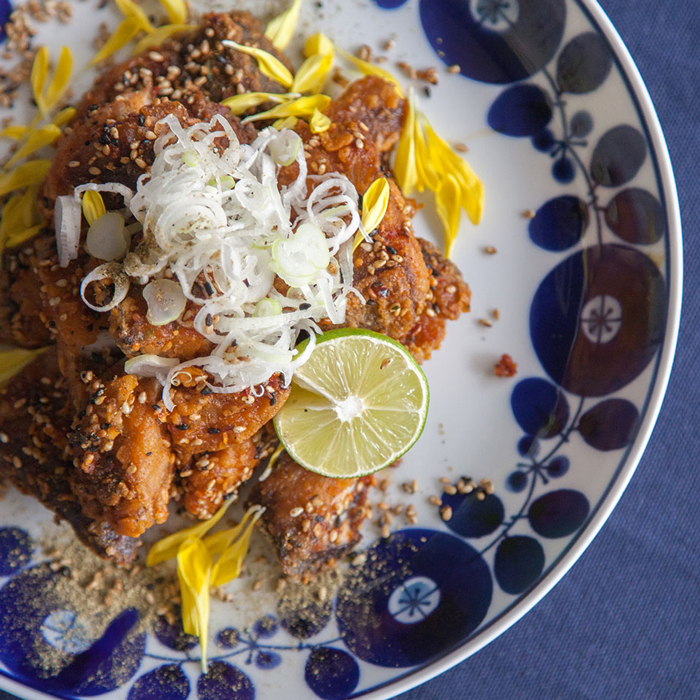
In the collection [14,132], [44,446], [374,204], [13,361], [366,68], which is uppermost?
[366,68]

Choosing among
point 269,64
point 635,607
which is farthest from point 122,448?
point 635,607

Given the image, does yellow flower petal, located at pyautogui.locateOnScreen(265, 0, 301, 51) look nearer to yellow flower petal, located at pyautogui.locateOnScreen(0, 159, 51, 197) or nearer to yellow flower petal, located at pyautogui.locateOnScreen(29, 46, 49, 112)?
yellow flower petal, located at pyautogui.locateOnScreen(29, 46, 49, 112)

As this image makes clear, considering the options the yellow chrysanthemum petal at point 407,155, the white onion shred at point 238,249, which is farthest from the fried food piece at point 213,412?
the yellow chrysanthemum petal at point 407,155

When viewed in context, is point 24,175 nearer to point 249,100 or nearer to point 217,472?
point 249,100

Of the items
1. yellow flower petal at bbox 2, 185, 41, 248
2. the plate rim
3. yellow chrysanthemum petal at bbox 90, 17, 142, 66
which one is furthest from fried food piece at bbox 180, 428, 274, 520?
yellow chrysanthemum petal at bbox 90, 17, 142, 66

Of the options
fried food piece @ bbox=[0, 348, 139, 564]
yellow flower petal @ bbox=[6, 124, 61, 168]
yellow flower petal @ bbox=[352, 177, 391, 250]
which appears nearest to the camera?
yellow flower petal @ bbox=[352, 177, 391, 250]

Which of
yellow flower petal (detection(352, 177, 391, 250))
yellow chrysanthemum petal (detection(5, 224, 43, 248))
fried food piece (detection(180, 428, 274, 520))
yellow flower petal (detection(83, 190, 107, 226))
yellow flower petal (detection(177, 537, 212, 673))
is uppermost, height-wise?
yellow flower petal (detection(352, 177, 391, 250))

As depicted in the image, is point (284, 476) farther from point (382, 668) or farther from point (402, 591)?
point (382, 668)
